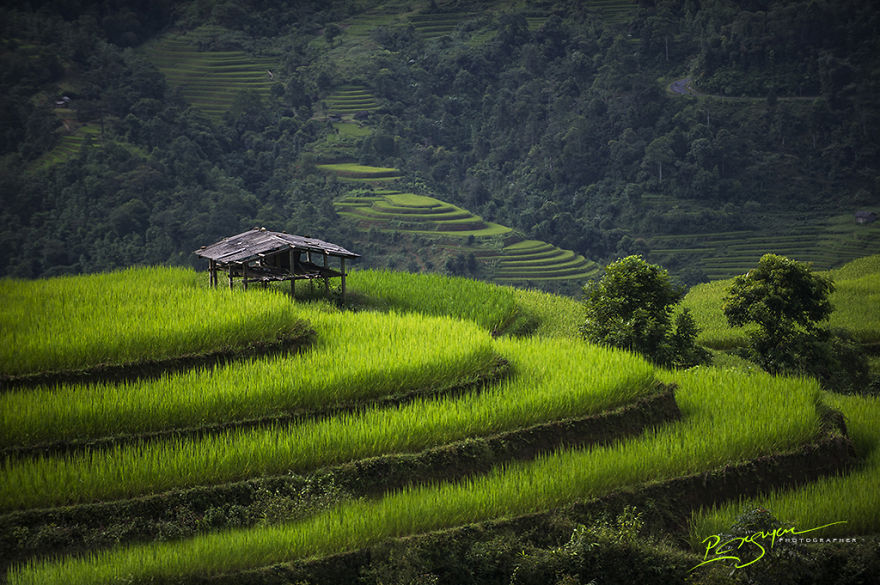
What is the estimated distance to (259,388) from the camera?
32.4ft

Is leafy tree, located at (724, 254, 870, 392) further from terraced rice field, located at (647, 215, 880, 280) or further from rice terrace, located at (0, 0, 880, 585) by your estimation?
terraced rice field, located at (647, 215, 880, 280)

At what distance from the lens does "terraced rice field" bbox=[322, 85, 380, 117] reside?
66.6m

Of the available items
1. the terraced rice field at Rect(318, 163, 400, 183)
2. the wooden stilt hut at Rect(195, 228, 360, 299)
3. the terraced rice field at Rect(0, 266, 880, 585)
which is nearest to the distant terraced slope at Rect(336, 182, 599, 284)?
the terraced rice field at Rect(318, 163, 400, 183)

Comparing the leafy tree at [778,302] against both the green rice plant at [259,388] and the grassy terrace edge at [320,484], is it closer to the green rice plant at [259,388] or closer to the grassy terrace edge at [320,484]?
the grassy terrace edge at [320,484]

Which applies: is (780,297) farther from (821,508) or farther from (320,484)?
(320,484)

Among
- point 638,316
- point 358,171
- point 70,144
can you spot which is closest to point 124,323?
point 638,316

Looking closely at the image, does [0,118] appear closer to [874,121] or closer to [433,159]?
[433,159]

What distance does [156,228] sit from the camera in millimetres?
43906

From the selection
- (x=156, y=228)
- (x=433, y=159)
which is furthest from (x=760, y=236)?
(x=156, y=228)

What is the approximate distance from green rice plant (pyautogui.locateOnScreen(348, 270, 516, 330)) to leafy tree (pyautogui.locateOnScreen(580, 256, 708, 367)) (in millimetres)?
2892

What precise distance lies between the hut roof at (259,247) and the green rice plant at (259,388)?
2606 millimetres

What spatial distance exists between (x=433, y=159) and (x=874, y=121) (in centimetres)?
2800

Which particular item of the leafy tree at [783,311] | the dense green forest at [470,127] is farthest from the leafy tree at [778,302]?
the dense green forest at [470,127]

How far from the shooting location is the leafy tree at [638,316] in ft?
47.1
